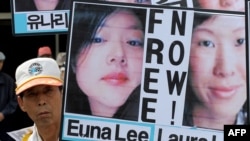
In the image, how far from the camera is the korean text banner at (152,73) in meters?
2.36

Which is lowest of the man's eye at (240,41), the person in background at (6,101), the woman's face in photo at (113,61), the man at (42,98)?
the person in background at (6,101)

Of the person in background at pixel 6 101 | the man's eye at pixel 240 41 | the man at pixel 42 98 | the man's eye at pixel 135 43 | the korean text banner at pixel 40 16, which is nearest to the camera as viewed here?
the man's eye at pixel 240 41

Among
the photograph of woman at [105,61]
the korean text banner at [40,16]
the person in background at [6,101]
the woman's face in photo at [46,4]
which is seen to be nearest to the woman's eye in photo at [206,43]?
the photograph of woman at [105,61]

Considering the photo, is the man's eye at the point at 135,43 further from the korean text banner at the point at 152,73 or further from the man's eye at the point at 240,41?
the man's eye at the point at 240,41

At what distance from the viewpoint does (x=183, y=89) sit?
7.90ft

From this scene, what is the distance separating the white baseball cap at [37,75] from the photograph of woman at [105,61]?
1.23 ft

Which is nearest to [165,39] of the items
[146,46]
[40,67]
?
[146,46]

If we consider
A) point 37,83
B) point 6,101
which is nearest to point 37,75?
point 37,83

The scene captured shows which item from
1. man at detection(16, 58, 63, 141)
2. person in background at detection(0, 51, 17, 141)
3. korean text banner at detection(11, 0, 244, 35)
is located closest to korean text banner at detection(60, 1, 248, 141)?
man at detection(16, 58, 63, 141)

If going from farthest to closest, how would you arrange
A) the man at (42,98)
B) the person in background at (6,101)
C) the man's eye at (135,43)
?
1. the person in background at (6,101)
2. the man at (42,98)
3. the man's eye at (135,43)

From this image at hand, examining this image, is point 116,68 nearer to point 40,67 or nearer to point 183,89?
point 183,89

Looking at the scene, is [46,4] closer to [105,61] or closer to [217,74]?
[105,61]

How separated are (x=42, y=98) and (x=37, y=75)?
12cm

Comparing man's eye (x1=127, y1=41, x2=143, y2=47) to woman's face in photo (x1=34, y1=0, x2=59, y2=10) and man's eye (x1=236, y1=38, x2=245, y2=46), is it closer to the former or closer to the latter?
man's eye (x1=236, y1=38, x2=245, y2=46)
